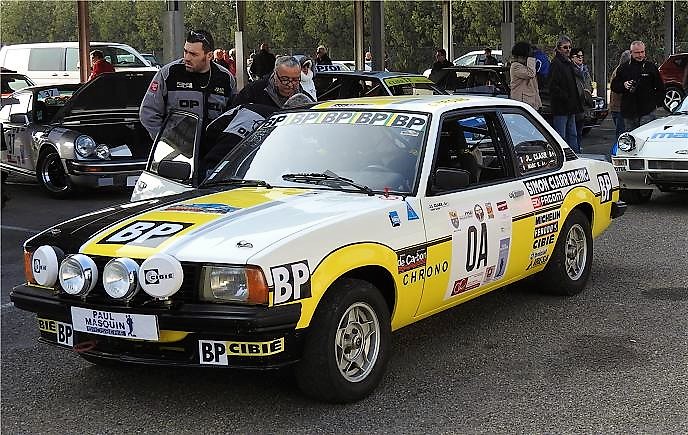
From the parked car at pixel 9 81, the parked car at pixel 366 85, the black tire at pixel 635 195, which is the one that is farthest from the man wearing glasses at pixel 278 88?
the parked car at pixel 9 81

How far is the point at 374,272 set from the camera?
4.71 meters

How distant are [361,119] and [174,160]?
1.55 metres

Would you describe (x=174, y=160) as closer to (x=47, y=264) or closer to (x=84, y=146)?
(x=47, y=264)

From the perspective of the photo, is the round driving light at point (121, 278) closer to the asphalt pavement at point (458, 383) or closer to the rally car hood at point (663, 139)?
the asphalt pavement at point (458, 383)

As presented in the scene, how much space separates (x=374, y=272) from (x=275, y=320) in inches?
30.4

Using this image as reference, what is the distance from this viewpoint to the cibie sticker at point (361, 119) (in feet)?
17.7

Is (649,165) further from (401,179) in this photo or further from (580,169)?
(401,179)

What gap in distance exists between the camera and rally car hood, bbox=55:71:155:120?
12266 mm

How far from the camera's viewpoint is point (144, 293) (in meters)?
4.21

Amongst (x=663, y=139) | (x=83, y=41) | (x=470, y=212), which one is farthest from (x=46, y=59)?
(x=470, y=212)

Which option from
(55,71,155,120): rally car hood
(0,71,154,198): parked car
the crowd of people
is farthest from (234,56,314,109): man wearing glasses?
(55,71,155,120): rally car hood

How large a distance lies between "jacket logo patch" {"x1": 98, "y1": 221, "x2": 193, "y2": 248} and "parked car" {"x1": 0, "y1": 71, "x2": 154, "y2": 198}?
22.0ft

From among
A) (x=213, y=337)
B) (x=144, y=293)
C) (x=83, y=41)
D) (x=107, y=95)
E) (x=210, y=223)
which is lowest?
(x=213, y=337)

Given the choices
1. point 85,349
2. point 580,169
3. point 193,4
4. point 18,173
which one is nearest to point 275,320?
point 85,349
